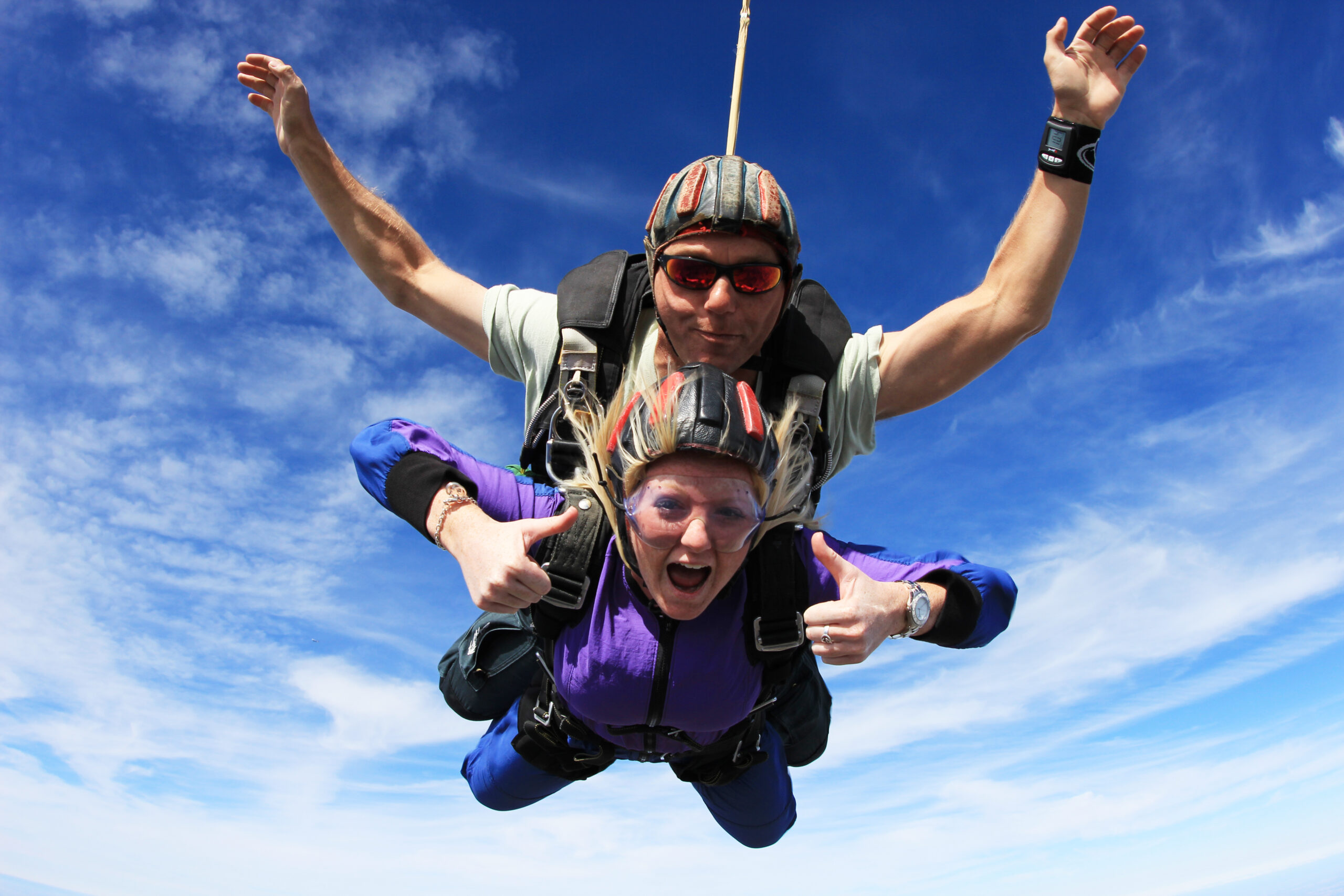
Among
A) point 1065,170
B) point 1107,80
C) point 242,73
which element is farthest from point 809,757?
point 242,73

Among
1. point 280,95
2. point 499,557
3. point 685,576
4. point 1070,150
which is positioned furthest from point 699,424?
point 280,95

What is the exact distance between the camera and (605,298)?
10.9ft

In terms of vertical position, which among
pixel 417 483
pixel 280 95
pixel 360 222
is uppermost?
pixel 280 95

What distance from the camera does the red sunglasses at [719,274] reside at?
10.4ft

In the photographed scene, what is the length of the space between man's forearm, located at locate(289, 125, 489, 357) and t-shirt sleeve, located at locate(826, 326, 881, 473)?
1667 millimetres

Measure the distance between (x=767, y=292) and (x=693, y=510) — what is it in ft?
3.75

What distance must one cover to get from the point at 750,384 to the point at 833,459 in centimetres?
53

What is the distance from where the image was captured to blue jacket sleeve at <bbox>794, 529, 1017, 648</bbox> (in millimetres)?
2621

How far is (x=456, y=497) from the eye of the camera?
249cm

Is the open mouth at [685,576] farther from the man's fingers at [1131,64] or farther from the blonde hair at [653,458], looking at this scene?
the man's fingers at [1131,64]

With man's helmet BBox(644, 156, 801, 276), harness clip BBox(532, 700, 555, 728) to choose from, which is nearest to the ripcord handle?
man's helmet BBox(644, 156, 801, 276)

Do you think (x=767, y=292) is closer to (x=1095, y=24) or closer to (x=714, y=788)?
(x=1095, y=24)

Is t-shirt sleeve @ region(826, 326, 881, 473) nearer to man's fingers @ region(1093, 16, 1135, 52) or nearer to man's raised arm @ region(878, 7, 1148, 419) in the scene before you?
man's raised arm @ region(878, 7, 1148, 419)

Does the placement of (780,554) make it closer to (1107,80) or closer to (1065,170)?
(1065,170)
